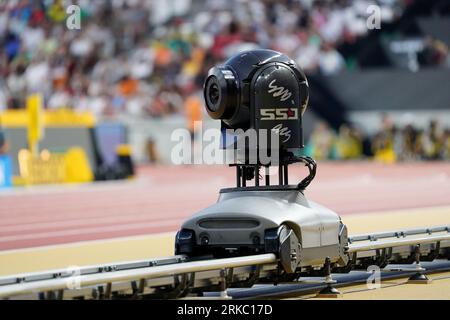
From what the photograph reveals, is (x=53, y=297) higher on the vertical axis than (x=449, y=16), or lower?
lower

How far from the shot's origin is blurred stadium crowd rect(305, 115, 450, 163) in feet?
109

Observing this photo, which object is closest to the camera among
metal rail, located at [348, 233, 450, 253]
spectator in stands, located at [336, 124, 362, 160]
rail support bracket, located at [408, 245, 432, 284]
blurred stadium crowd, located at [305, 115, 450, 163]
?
metal rail, located at [348, 233, 450, 253]

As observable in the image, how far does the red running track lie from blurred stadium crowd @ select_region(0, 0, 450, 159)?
572 centimetres

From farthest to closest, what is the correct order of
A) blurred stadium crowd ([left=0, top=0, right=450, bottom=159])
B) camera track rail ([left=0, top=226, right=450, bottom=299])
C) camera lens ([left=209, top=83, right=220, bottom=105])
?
blurred stadium crowd ([left=0, top=0, right=450, bottom=159]) → camera lens ([left=209, top=83, right=220, bottom=105]) → camera track rail ([left=0, top=226, right=450, bottom=299])

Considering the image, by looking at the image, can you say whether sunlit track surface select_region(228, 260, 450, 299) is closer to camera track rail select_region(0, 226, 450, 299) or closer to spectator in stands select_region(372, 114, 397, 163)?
camera track rail select_region(0, 226, 450, 299)

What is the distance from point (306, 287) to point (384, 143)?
26.1m

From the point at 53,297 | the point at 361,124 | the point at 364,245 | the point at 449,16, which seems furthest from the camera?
the point at 361,124

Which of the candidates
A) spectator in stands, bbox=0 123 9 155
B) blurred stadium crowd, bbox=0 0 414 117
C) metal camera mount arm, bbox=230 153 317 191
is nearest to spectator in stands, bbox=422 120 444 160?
blurred stadium crowd, bbox=0 0 414 117

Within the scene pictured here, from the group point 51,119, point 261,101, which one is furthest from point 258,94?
point 51,119

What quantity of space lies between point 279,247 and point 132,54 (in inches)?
1169

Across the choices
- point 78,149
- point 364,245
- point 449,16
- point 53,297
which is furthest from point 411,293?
point 449,16

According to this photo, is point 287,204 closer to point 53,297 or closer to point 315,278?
point 315,278

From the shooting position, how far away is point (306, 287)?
8.15 meters

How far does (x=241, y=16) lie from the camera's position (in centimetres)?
3591
